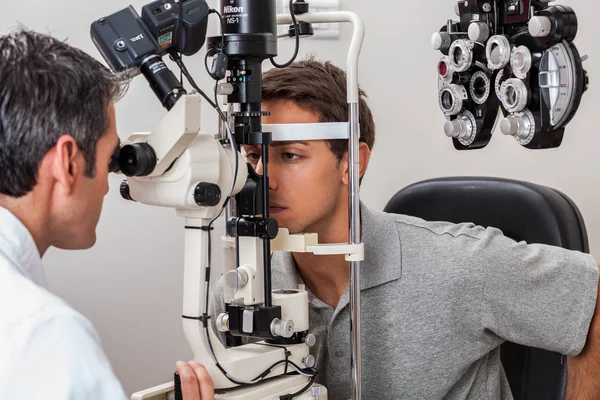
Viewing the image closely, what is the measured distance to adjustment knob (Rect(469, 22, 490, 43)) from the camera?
55.6 inches

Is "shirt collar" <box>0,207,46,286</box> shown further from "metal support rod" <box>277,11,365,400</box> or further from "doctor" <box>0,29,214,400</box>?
"metal support rod" <box>277,11,365,400</box>

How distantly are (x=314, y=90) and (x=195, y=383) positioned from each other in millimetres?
644

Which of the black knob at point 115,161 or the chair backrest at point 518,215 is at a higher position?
the black knob at point 115,161

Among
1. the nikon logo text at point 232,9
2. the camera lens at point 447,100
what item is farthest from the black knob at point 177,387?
the camera lens at point 447,100

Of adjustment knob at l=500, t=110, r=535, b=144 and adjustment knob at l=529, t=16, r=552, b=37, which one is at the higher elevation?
adjustment knob at l=529, t=16, r=552, b=37

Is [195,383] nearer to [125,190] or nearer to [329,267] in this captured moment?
[125,190]

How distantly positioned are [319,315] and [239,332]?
1.25ft

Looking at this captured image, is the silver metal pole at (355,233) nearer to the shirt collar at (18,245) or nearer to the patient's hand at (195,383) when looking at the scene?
the patient's hand at (195,383)

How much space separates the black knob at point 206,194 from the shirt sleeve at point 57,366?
1.14 feet

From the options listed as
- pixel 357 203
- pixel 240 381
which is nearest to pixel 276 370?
pixel 240 381

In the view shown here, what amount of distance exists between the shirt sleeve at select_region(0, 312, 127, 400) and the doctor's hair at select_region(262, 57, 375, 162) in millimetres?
787

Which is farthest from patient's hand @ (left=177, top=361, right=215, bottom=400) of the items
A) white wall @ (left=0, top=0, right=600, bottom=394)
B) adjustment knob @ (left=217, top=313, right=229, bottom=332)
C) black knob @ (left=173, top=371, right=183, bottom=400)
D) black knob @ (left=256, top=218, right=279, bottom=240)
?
white wall @ (left=0, top=0, right=600, bottom=394)

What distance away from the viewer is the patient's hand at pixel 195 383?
125 cm

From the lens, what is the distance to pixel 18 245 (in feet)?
3.33
